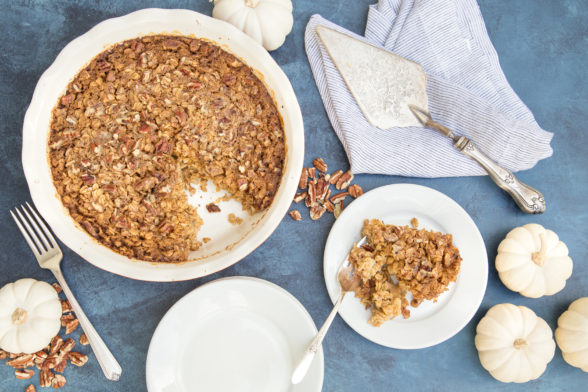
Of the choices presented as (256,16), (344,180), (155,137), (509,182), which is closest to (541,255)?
(509,182)

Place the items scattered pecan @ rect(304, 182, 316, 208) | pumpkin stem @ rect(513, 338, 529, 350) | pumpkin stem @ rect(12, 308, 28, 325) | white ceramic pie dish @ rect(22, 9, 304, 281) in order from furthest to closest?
scattered pecan @ rect(304, 182, 316, 208) < pumpkin stem @ rect(513, 338, 529, 350) < pumpkin stem @ rect(12, 308, 28, 325) < white ceramic pie dish @ rect(22, 9, 304, 281)

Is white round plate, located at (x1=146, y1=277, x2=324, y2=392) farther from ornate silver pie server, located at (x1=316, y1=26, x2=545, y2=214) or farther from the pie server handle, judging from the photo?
the pie server handle

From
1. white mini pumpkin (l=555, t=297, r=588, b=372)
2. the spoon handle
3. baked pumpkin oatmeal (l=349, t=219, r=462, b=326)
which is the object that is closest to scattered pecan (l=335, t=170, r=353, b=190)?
baked pumpkin oatmeal (l=349, t=219, r=462, b=326)

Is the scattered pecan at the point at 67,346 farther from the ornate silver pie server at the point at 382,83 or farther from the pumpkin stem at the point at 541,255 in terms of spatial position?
the pumpkin stem at the point at 541,255

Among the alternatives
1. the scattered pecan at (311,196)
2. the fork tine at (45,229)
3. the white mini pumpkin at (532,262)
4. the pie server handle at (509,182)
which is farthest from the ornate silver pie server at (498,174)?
the fork tine at (45,229)

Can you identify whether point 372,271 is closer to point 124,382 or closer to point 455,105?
point 455,105

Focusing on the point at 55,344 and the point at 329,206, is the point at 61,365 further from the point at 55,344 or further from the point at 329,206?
the point at 329,206
